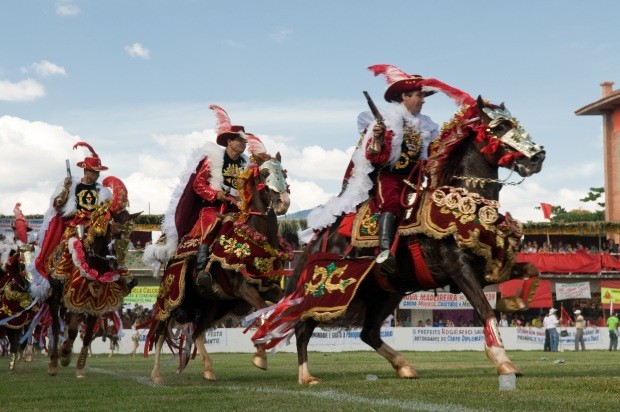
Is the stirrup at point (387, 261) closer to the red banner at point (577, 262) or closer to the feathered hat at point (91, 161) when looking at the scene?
the feathered hat at point (91, 161)

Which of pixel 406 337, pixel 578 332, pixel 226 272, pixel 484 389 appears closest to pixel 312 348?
pixel 406 337

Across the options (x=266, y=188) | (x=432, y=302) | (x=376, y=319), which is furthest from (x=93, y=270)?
(x=432, y=302)

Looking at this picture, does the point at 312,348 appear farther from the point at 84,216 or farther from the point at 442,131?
the point at 442,131

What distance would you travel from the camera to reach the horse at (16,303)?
19828 millimetres

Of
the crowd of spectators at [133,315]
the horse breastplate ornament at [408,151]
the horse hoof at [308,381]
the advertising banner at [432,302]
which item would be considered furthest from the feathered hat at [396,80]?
the advertising banner at [432,302]

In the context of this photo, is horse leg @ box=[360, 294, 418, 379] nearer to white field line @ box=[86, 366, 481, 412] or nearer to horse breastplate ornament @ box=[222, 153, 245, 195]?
white field line @ box=[86, 366, 481, 412]

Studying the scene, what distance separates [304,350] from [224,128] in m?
4.65

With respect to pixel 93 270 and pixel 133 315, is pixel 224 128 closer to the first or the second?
pixel 93 270

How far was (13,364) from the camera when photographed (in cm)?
1944

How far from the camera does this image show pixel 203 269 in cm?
1440

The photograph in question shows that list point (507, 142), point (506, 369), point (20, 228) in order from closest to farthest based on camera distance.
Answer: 1. point (506, 369)
2. point (507, 142)
3. point (20, 228)

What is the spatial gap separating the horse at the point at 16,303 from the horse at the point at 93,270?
1883mm

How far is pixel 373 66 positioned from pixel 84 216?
287 inches

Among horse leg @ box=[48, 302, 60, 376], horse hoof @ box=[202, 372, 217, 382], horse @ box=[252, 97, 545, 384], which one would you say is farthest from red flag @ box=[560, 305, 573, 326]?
horse @ box=[252, 97, 545, 384]
